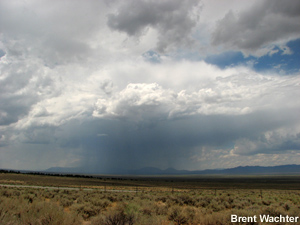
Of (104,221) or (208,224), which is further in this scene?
(208,224)

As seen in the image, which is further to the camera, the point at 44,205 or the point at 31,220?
the point at 44,205

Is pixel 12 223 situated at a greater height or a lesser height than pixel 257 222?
greater

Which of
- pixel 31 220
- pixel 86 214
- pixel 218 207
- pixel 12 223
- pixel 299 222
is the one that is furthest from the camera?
pixel 218 207

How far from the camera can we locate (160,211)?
13.7m

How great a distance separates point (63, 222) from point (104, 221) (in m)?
1.55

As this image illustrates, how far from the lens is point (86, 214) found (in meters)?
13.6

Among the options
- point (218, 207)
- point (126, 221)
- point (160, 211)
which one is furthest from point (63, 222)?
point (218, 207)

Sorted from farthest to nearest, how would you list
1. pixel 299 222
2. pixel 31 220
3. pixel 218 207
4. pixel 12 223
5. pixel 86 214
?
1. pixel 218 207
2. pixel 86 214
3. pixel 299 222
4. pixel 31 220
5. pixel 12 223

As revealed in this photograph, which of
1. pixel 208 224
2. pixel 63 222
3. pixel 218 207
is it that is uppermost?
pixel 63 222

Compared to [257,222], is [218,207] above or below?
below

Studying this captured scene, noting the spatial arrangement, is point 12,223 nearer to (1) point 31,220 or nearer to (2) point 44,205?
(1) point 31,220

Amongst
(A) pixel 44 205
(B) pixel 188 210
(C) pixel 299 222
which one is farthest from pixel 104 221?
(C) pixel 299 222

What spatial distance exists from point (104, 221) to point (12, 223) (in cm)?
302

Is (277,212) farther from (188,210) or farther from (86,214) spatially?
(86,214)
